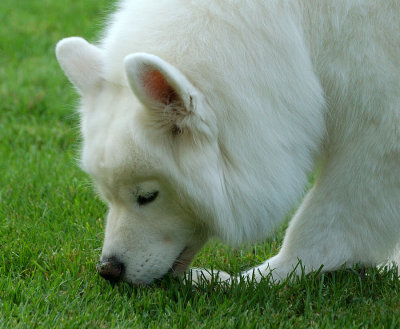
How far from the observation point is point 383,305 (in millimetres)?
3486

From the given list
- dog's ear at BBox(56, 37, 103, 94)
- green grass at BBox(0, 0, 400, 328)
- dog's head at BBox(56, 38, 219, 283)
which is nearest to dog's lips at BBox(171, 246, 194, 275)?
dog's head at BBox(56, 38, 219, 283)

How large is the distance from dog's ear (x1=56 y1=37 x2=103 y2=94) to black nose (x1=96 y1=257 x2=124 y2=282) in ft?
2.98

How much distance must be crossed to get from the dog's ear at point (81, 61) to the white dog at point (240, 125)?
0.02 m

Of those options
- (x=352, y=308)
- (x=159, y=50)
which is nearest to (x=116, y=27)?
(x=159, y=50)

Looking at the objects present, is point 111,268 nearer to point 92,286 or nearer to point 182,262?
point 92,286

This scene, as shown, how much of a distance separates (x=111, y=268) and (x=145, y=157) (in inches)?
26.0

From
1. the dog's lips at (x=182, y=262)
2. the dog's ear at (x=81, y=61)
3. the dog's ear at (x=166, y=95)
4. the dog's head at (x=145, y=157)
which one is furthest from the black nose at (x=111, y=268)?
the dog's ear at (x=81, y=61)

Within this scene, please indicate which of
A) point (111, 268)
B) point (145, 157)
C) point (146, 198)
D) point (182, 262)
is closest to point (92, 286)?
point (111, 268)

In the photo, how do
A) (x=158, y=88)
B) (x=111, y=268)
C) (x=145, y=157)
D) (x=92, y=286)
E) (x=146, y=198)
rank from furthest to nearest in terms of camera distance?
(x=92, y=286) → (x=111, y=268) → (x=146, y=198) → (x=145, y=157) → (x=158, y=88)

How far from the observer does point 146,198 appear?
346cm

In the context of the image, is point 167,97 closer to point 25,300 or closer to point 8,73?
point 25,300

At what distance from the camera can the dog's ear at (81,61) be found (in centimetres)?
370

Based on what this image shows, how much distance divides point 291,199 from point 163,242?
27.3 inches

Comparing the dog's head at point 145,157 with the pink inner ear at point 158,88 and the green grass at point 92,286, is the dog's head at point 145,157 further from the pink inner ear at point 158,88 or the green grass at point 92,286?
the green grass at point 92,286
